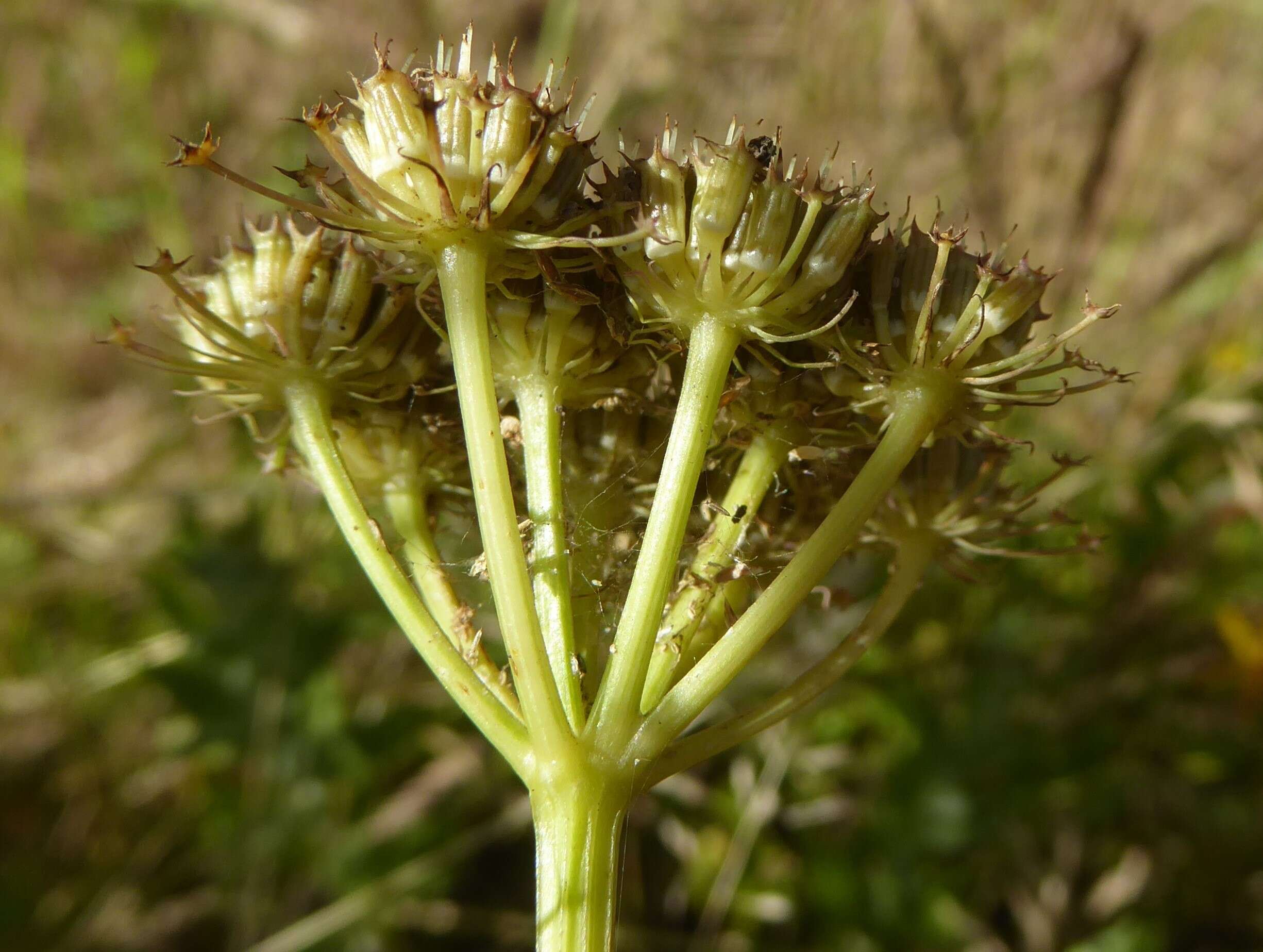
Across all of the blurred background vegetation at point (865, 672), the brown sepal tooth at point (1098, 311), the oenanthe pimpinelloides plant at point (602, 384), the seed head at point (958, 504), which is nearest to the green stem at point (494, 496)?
the oenanthe pimpinelloides plant at point (602, 384)

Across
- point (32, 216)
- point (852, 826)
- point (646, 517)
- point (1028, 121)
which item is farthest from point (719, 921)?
point (32, 216)

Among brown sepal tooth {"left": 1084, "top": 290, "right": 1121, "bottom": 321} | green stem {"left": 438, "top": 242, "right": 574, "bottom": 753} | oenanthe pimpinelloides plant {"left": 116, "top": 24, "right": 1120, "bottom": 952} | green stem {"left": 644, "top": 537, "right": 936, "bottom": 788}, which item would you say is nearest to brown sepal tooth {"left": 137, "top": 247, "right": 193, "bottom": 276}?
oenanthe pimpinelloides plant {"left": 116, "top": 24, "right": 1120, "bottom": 952}

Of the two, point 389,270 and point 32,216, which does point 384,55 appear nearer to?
point 389,270

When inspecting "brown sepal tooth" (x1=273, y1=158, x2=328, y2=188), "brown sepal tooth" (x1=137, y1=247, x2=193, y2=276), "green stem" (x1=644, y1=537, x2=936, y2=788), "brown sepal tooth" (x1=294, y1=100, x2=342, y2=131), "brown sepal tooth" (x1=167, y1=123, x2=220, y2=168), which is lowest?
"green stem" (x1=644, y1=537, x2=936, y2=788)

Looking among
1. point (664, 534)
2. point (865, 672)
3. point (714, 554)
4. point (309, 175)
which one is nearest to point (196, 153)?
point (309, 175)

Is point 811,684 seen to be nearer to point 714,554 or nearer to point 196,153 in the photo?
point 714,554

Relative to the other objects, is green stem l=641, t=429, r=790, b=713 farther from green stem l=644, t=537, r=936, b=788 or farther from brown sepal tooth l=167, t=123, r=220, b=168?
brown sepal tooth l=167, t=123, r=220, b=168
